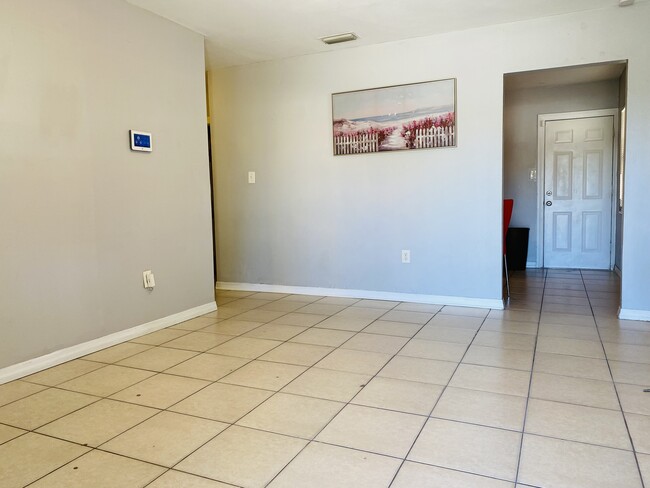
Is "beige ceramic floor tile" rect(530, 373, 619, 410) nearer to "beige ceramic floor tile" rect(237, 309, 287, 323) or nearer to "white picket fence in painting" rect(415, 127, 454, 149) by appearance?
"beige ceramic floor tile" rect(237, 309, 287, 323)

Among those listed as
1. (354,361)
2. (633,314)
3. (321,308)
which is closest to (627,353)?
(633,314)

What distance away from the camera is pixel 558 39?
3.60 metres

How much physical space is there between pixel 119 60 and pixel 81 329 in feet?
5.85

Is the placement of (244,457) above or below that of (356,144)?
below

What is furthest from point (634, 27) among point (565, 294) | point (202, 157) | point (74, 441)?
point (74, 441)

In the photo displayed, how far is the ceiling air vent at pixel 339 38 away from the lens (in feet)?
13.0

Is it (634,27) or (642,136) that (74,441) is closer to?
(642,136)

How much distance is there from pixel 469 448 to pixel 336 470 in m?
0.51

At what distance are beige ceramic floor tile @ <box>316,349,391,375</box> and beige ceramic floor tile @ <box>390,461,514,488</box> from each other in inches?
36.9

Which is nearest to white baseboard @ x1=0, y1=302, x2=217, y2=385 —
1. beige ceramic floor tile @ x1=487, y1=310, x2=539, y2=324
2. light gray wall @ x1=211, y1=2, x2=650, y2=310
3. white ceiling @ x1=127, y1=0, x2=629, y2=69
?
light gray wall @ x1=211, y1=2, x2=650, y2=310

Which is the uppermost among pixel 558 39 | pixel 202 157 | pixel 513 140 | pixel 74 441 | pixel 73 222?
pixel 558 39

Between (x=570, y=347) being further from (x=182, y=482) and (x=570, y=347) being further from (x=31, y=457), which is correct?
(x=31, y=457)

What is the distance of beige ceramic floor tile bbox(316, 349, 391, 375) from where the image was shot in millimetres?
2617

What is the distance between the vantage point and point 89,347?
2.99 meters
